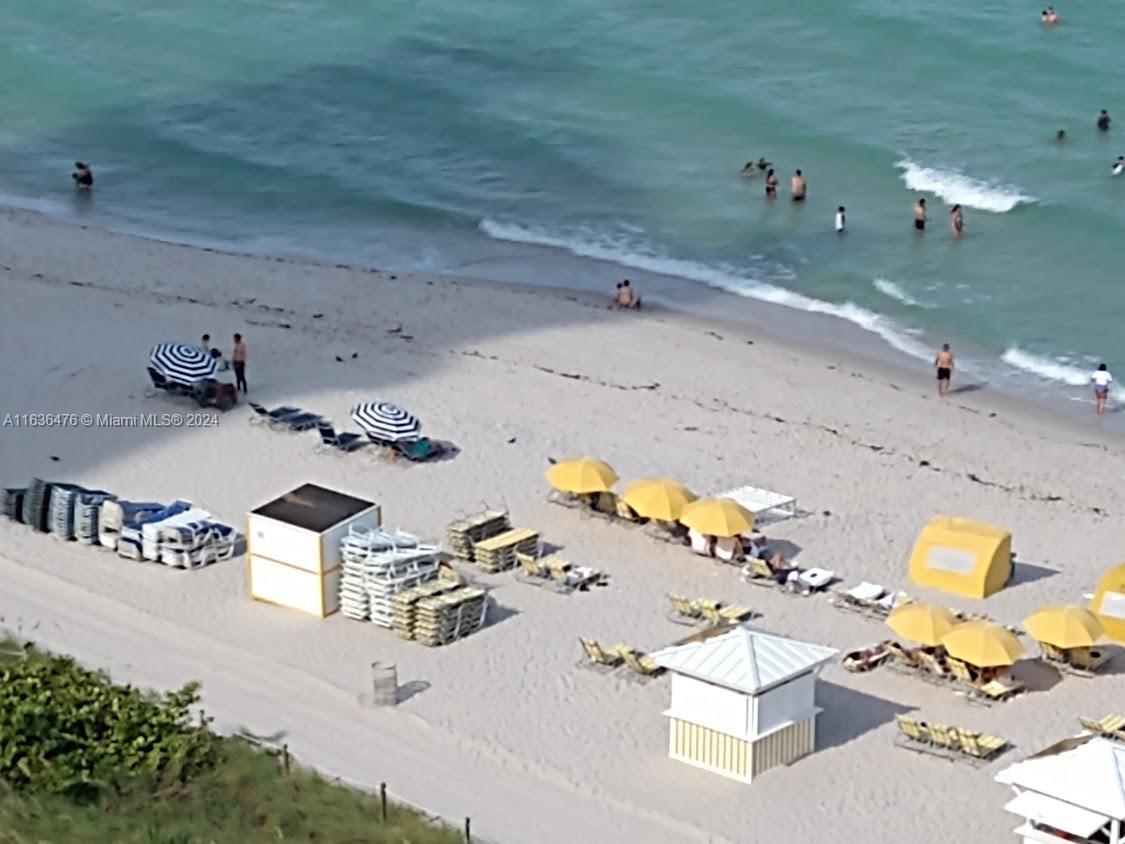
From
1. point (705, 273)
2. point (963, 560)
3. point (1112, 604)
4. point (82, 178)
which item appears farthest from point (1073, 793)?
point (82, 178)

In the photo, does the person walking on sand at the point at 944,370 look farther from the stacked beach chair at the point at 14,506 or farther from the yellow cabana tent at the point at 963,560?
the stacked beach chair at the point at 14,506

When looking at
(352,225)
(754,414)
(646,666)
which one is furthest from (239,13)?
(646,666)

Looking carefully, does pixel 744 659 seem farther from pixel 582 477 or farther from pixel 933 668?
pixel 582 477

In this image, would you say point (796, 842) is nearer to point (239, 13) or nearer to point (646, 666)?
→ point (646, 666)

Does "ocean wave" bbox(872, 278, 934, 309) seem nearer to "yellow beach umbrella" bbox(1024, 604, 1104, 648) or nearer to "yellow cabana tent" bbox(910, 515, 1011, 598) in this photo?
"yellow cabana tent" bbox(910, 515, 1011, 598)

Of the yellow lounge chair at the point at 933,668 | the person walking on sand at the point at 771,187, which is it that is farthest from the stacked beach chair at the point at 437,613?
the person walking on sand at the point at 771,187

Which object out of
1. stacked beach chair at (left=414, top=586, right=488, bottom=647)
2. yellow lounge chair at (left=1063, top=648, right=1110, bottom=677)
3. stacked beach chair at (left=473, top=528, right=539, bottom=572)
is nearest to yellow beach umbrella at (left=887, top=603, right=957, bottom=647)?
yellow lounge chair at (left=1063, top=648, right=1110, bottom=677)

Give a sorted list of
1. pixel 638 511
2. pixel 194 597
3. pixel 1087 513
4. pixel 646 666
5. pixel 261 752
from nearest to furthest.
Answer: pixel 261 752 < pixel 646 666 < pixel 194 597 < pixel 638 511 < pixel 1087 513
